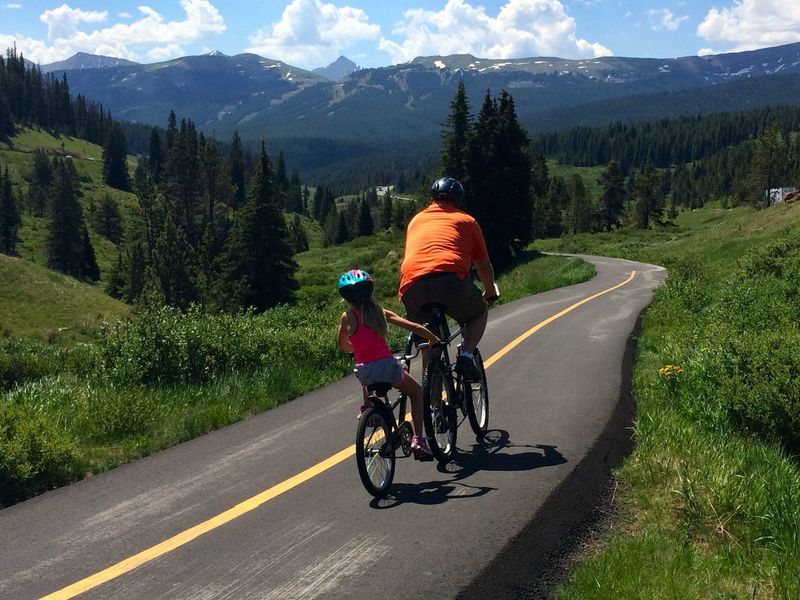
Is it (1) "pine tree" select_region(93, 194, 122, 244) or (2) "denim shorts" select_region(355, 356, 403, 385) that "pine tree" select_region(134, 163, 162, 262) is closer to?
(1) "pine tree" select_region(93, 194, 122, 244)

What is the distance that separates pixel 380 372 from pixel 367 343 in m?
0.28

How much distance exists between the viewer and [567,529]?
5.15m

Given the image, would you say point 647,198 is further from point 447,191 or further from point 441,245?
point 441,245

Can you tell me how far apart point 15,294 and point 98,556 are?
190 ft

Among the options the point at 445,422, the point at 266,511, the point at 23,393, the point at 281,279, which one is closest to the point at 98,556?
the point at 266,511

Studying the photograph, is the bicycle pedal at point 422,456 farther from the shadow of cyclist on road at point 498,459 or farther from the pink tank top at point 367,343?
the pink tank top at point 367,343

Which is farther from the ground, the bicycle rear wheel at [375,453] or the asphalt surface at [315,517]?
the bicycle rear wheel at [375,453]

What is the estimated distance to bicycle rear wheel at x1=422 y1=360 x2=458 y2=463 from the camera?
6.32 m

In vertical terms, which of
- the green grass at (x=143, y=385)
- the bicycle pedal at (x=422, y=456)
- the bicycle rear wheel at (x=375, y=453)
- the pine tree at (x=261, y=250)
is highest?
the bicycle rear wheel at (x=375, y=453)

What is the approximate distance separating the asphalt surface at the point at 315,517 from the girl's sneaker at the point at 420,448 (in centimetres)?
25

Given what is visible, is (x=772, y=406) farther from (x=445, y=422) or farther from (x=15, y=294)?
(x=15, y=294)

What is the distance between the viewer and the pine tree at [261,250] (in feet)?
189

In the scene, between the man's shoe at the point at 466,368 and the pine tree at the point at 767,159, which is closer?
the man's shoe at the point at 466,368

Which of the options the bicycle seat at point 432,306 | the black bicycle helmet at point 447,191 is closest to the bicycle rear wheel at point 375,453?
the bicycle seat at point 432,306
